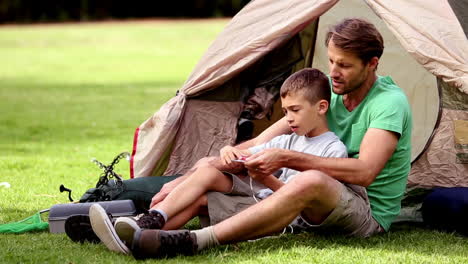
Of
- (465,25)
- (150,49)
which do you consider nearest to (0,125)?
(465,25)

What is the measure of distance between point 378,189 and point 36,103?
867cm

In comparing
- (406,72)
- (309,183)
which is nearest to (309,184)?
(309,183)

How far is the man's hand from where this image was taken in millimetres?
4180

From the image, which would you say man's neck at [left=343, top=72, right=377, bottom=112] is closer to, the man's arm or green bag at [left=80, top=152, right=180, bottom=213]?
the man's arm

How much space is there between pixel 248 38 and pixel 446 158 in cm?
137

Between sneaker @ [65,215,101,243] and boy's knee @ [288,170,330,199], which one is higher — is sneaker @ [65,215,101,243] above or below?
below

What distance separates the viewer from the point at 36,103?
12484mm

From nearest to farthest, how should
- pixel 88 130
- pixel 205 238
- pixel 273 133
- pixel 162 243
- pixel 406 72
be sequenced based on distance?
pixel 162 243 → pixel 205 238 → pixel 273 133 → pixel 406 72 → pixel 88 130

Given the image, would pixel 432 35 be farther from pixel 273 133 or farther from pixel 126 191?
pixel 126 191

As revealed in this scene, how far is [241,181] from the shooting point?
4.48m

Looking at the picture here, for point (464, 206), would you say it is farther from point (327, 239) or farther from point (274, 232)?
point (274, 232)

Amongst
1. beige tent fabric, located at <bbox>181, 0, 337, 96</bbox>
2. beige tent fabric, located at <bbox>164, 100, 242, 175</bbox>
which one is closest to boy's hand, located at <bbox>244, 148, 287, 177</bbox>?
beige tent fabric, located at <bbox>181, 0, 337, 96</bbox>

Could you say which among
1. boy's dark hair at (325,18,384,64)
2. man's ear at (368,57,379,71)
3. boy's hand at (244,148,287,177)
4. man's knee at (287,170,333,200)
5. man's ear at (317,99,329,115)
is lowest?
man's knee at (287,170,333,200)

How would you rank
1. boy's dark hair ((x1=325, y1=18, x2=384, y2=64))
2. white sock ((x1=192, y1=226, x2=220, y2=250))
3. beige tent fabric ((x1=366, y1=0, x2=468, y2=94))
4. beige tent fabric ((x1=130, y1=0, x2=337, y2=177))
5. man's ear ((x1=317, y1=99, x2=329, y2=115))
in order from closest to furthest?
1. white sock ((x1=192, y1=226, x2=220, y2=250))
2. boy's dark hair ((x1=325, y1=18, x2=384, y2=64))
3. man's ear ((x1=317, y1=99, x2=329, y2=115))
4. beige tent fabric ((x1=366, y1=0, x2=468, y2=94))
5. beige tent fabric ((x1=130, y1=0, x2=337, y2=177))
